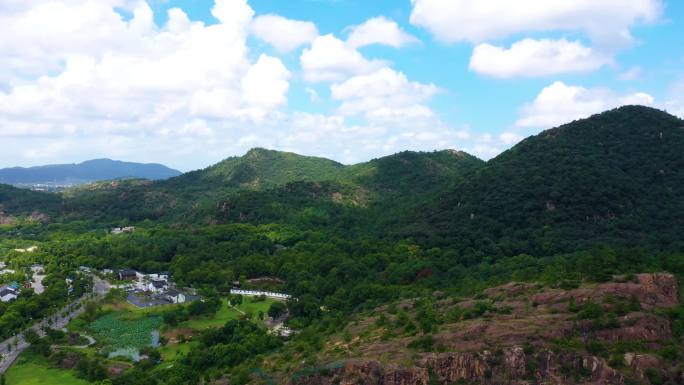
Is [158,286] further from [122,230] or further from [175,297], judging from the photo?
[122,230]

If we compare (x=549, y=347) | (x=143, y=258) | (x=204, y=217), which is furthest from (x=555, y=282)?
(x=204, y=217)

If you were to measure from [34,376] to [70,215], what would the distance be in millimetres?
116089

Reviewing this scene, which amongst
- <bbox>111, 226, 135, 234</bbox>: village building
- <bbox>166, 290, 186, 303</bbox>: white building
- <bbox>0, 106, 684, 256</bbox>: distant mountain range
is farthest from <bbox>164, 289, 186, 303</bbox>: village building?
<bbox>111, 226, 135, 234</bbox>: village building

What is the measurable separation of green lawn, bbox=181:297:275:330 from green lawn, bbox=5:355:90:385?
46.9 ft

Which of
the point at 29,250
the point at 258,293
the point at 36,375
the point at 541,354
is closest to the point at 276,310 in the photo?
the point at 258,293

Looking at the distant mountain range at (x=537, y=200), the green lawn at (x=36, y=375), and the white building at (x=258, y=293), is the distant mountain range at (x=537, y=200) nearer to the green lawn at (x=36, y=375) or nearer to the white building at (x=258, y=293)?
the white building at (x=258, y=293)

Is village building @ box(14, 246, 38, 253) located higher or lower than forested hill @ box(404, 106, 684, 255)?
lower

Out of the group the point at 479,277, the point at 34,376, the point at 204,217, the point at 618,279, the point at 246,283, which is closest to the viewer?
the point at 618,279

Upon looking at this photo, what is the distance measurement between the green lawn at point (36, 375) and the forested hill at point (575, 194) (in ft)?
169

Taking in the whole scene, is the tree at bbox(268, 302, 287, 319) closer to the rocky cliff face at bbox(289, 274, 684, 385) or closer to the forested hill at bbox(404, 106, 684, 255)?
the rocky cliff face at bbox(289, 274, 684, 385)

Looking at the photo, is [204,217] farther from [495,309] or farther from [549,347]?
[549,347]

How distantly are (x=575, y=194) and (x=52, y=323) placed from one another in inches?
2947

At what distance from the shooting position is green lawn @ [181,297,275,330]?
60344 mm

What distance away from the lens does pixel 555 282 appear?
44.5 meters
